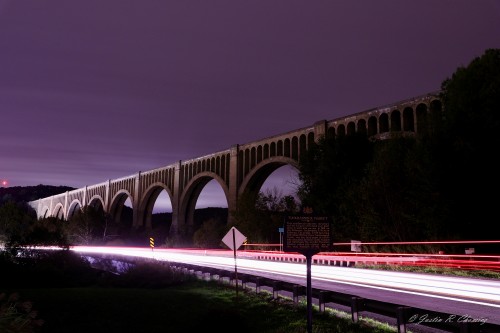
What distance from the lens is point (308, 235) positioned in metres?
8.27

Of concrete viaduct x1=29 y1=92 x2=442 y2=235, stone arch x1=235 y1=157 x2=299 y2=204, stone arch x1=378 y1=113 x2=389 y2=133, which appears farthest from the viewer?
stone arch x1=235 y1=157 x2=299 y2=204

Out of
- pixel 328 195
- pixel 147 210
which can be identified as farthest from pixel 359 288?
pixel 147 210

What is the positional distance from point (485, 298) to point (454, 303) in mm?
836

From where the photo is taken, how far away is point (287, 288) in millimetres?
12773

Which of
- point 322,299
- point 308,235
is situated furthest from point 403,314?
point 322,299

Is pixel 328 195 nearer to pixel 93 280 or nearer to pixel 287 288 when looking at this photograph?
pixel 93 280

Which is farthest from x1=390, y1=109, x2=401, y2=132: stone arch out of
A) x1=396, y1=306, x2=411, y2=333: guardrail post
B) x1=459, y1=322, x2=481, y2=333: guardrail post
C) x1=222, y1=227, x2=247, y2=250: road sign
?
x1=459, y1=322, x2=481, y2=333: guardrail post

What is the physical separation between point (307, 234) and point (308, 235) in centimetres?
3

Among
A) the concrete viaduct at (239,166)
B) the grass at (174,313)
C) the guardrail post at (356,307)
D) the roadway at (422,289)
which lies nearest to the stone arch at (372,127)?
the concrete viaduct at (239,166)

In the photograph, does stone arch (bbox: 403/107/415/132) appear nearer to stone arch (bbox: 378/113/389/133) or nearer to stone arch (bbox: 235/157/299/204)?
stone arch (bbox: 378/113/389/133)

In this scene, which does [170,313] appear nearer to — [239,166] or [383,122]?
[383,122]

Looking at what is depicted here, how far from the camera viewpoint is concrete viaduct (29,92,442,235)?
36156 mm

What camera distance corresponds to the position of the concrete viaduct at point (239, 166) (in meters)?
36.2

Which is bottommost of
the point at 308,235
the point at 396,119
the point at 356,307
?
the point at 356,307
